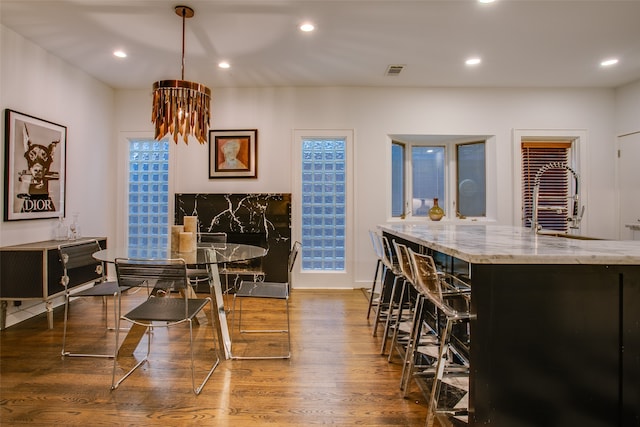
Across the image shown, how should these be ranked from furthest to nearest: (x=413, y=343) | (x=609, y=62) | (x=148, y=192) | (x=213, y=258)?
(x=148, y=192)
(x=609, y=62)
(x=213, y=258)
(x=413, y=343)

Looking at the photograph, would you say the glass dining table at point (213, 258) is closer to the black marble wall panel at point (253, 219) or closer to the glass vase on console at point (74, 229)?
the glass vase on console at point (74, 229)

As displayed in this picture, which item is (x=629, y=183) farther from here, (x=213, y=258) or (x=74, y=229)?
(x=74, y=229)

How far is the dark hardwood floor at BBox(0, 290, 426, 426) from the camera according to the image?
72.1 inches

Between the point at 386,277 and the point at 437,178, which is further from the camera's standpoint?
the point at 437,178

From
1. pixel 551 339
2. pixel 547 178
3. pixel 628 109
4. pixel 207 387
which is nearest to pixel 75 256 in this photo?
pixel 207 387

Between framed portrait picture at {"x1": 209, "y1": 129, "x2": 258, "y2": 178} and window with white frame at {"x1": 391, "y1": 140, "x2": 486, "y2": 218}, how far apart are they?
6.43ft

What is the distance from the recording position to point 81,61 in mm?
3848

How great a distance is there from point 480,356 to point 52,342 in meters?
3.20

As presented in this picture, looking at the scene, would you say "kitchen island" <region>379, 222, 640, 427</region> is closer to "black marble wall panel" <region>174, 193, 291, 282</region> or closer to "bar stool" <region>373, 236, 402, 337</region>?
"bar stool" <region>373, 236, 402, 337</region>

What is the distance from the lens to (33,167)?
11.0ft

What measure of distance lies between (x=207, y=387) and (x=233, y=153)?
10.5 ft

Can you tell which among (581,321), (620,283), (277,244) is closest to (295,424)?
(581,321)

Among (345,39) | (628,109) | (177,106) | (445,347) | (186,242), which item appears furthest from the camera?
(628,109)

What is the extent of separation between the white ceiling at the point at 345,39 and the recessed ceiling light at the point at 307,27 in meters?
0.07
